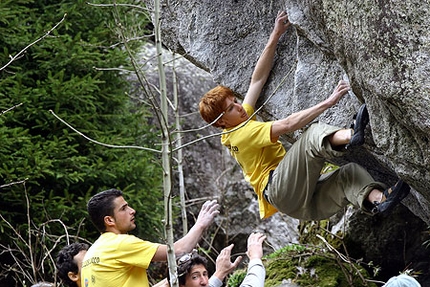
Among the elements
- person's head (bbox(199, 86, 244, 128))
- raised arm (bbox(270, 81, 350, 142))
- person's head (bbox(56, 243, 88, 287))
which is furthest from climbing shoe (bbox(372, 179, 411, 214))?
person's head (bbox(56, 243, 88, 287))

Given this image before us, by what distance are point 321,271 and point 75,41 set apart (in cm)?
523

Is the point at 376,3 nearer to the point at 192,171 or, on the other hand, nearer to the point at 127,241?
the point at 127,241

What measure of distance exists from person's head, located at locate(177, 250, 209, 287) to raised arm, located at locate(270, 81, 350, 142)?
128 centimetres

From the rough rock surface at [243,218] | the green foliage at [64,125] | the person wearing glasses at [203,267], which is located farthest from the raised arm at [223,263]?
the green foliage at [64,125]

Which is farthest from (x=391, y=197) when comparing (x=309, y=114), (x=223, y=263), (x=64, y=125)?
(x=64, y=125)

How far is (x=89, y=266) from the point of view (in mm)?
5660

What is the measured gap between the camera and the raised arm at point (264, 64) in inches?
259

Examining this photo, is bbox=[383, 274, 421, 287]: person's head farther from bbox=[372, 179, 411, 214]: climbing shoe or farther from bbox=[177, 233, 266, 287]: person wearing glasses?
bbox=[177, 233, 266, 287]: person wearing glasses

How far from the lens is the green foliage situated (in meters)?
10.1

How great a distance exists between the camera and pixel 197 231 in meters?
5.46

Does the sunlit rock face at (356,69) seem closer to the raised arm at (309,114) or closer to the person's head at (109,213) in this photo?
the raised arm at (309,114)

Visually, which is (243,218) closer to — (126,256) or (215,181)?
(215,181)

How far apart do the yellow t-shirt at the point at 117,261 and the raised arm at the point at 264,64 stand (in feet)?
6.15

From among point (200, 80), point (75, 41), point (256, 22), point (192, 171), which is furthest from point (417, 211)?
point (200, 80)
